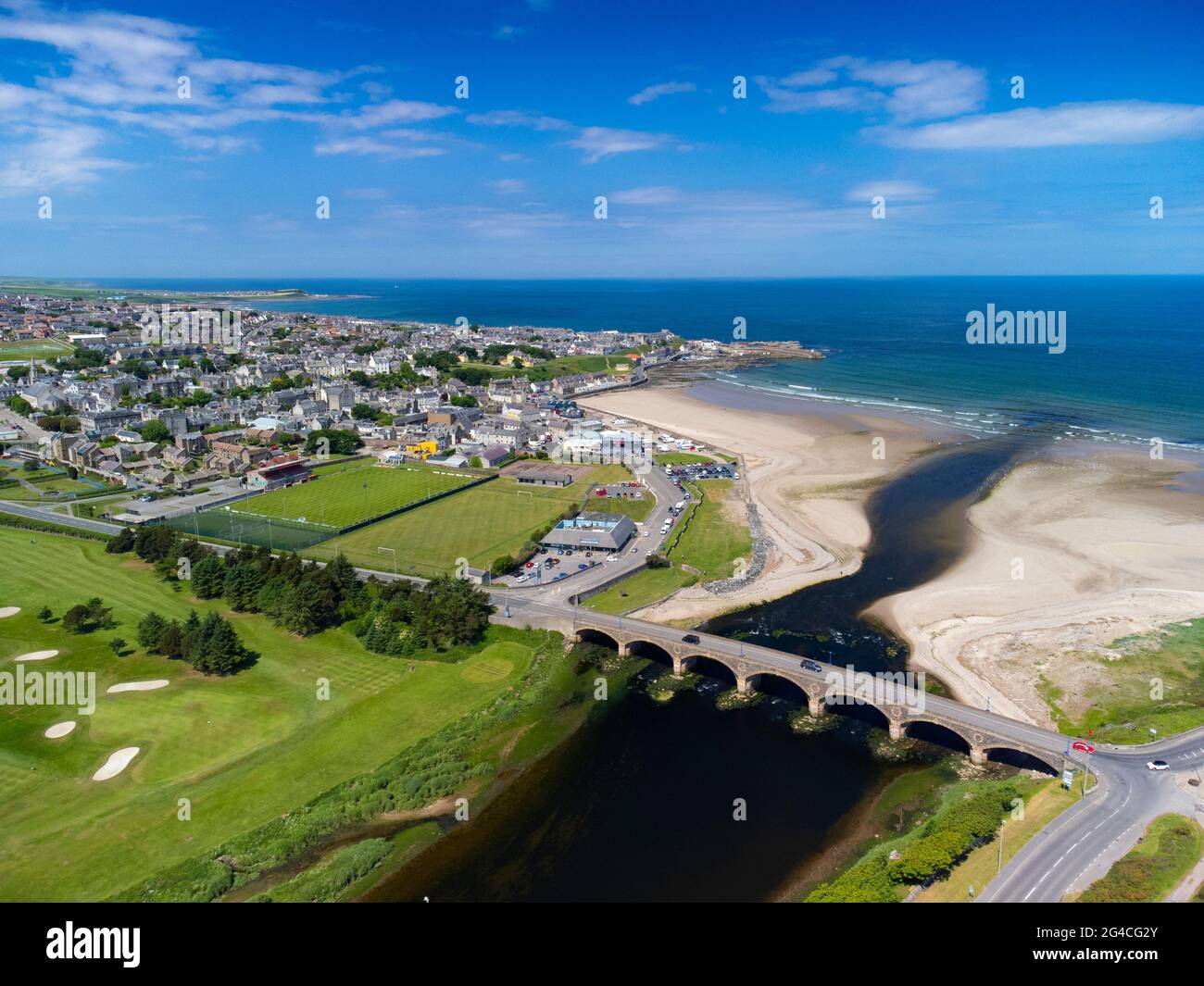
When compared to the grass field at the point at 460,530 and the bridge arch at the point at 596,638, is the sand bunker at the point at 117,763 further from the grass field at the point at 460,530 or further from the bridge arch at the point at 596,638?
the bridge arch at the point at 596,638

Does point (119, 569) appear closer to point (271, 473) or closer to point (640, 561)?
point (271, 473)

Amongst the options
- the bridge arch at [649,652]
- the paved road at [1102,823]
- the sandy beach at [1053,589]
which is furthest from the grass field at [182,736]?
the sandy beach at [1053,589]

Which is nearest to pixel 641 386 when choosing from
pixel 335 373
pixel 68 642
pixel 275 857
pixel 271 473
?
pixel 335 373

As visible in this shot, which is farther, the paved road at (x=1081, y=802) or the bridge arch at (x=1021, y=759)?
the bridge arch at (x=1021, y=759)

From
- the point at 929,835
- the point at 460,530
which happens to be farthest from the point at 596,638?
the point at 929,835

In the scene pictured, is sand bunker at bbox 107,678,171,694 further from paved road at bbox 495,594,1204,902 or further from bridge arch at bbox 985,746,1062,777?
bridge arch at bbox 985,746,1062,777

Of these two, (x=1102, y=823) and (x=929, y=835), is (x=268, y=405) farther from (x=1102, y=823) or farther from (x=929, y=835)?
(x=1102, y=823)

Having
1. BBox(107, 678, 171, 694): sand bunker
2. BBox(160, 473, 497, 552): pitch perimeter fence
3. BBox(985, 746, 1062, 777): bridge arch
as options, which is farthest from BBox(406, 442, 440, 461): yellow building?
BBox(985, 746, 1062, 777): bridge arch
